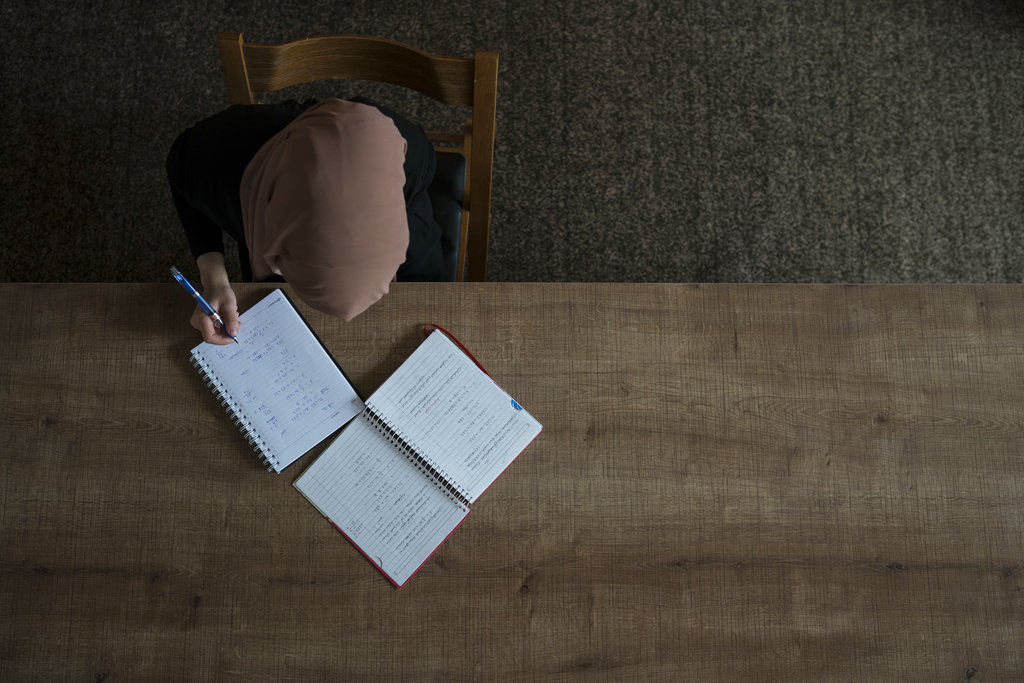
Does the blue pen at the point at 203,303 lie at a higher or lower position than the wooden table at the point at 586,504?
higher

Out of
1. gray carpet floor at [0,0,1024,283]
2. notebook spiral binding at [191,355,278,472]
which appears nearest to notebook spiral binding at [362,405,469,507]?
notebook spiral binding at [191,355,278,472]

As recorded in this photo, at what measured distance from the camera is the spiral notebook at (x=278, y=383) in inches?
34.7

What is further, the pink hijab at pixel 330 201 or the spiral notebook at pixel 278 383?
the spiral notebook at pixel 278 383

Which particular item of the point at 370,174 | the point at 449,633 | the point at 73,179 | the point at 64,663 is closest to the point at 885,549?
the point at 449,633

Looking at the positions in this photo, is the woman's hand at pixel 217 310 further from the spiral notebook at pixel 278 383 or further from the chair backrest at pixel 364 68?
the chair backrest at pixel 364 68

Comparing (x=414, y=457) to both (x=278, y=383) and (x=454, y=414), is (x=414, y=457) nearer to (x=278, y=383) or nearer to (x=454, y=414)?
(x=454, y=414)

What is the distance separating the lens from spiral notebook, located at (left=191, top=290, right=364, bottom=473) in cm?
88

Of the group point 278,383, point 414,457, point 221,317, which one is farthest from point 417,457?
point 221,317

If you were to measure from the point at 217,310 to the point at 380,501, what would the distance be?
34cm

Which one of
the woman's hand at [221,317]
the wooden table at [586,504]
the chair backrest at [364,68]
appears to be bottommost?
the wooden table at [586,504]

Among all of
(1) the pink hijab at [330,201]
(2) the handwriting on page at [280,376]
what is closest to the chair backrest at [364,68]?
(1) the pink hijab at [330,201]

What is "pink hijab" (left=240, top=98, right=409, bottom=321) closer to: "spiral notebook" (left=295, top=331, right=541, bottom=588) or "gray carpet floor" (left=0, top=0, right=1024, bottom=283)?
"spiral notebook" (left=295, top=331, right=541, bottom=588)

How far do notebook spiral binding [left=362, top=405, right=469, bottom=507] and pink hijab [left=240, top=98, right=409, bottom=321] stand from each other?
0.66 feet

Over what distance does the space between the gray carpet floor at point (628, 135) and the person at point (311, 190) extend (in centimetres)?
73
